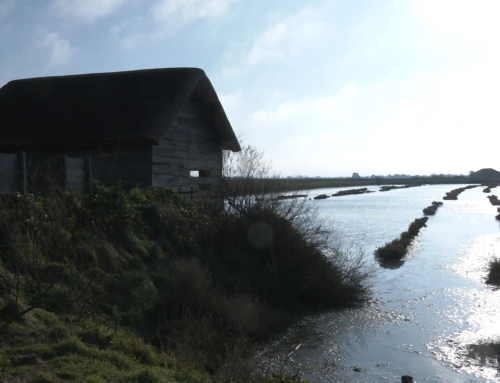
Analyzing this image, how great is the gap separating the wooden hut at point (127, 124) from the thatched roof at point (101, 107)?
3 cm

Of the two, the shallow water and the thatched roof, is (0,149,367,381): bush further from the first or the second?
the thatched roof

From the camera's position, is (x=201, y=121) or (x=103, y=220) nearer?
(x=103, y=220)

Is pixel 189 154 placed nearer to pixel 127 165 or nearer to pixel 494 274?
pixel 127 165

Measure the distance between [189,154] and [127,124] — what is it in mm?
2579

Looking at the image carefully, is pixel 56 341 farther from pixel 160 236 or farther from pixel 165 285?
pixel 160 236

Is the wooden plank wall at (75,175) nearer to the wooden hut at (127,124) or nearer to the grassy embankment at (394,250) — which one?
the wooden hut at (127,124)

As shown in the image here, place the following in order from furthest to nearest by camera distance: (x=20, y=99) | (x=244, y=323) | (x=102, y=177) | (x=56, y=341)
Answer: (x=20, y=99) < (x=102, y=177) < (x=244, y=323) < (x=56, y=341)

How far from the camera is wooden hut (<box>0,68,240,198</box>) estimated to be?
1470cm

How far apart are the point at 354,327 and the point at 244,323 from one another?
2941mm

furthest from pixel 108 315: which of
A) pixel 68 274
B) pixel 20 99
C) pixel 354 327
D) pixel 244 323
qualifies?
pixel 20 99

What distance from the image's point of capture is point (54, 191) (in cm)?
1049

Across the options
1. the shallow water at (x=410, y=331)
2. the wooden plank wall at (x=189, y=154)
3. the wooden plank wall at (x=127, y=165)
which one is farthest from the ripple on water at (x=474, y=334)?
the wooden plank wall at (x=127, y=165)

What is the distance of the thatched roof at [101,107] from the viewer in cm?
1467

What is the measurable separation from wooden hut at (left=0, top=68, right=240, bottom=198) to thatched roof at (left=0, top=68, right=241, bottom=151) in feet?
0.09
